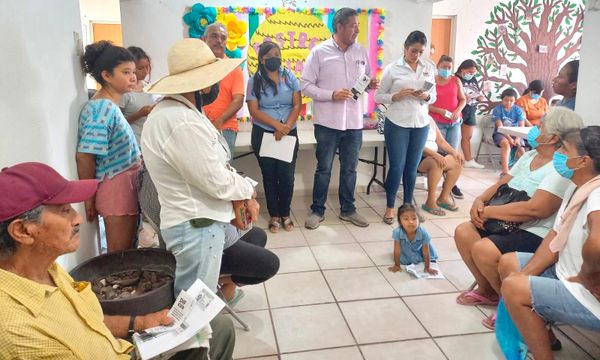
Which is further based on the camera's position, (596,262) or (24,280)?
(596,262)

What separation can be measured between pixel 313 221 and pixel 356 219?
38 centimetres

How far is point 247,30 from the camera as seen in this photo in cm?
449

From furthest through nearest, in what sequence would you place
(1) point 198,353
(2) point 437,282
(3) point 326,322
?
(2) point 437,282 < (3) point 326,322 < (1) point 198,353

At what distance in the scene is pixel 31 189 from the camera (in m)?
1.13

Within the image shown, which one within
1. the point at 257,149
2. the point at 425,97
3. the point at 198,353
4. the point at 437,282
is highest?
the point at 425,97

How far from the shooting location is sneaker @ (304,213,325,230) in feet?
12.7

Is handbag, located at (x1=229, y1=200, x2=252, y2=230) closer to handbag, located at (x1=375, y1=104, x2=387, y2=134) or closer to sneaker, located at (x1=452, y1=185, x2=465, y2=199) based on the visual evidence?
handbag, located at (x1=375, y1=104, x2=387, y2=134)

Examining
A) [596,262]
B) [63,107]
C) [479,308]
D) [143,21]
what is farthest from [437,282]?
[143,21]

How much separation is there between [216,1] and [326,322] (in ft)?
10.7

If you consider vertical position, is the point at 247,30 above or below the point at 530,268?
above

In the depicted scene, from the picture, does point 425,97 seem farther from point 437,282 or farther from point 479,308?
point 479,308

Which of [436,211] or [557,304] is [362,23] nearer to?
[436,211]

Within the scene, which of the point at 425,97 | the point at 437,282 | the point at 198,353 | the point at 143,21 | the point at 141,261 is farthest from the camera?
the point at 143,21

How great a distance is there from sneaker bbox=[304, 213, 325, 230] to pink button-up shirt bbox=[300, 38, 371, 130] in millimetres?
785
